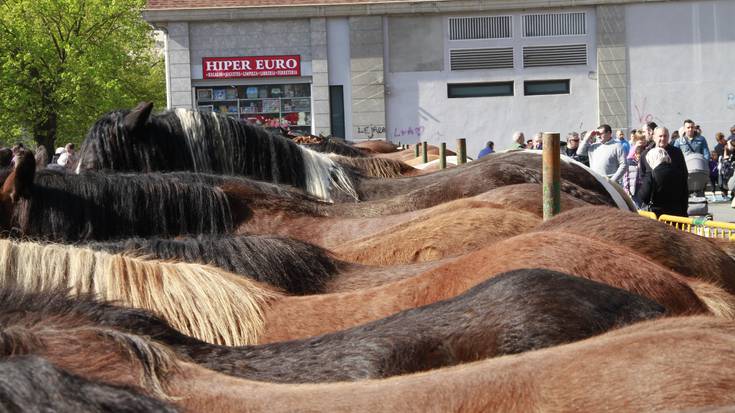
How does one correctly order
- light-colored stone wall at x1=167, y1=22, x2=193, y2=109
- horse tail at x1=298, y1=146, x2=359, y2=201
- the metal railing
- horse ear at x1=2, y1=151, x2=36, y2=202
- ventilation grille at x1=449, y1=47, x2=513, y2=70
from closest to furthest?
1. horse ear at x1=2, y1=151, x2=36, y2=202
2. the metal railing
3. horse tail at x1=298, y1=146, x2=359, y2=201
4. light-colored stone wall at x1=167, y1=22, x2=193, y2=109
5. ventilation grille at x1=449, y1=47, x2=513, y2=70

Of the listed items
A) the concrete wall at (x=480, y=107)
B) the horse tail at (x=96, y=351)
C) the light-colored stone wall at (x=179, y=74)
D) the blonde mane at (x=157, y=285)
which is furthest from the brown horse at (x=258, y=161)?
the light-colored stone wall at (x=179, y=74)

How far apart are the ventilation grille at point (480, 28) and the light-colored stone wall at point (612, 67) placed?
368 centimetres

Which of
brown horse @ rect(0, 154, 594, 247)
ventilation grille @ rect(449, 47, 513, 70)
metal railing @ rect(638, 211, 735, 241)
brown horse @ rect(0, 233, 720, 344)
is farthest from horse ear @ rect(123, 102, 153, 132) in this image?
ventilation grille @ rect(449, 47, 513, 70)

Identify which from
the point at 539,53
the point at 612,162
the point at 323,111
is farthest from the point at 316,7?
the point at 612,162

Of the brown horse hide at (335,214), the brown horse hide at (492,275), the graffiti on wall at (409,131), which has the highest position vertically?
the graffiti on wall at (409,131)

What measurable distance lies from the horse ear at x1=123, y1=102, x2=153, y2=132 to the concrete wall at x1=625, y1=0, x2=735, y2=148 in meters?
34.7

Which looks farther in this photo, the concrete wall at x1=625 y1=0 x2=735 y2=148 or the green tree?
the green tree

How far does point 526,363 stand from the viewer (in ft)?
7.43

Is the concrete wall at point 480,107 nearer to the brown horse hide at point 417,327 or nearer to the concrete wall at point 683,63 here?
the concrete wall at point 683,63

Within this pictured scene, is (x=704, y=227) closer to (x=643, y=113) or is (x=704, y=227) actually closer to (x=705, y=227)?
(x=705, y=227)

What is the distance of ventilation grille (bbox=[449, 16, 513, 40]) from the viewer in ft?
134

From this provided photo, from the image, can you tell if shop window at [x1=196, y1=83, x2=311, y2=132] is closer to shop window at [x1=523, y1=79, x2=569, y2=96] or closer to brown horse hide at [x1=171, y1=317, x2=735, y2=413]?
shop window at [x1=523, y1=79, x2=569, y2=96]

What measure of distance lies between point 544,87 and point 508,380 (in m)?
39.4

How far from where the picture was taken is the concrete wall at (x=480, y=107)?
40.3 m
